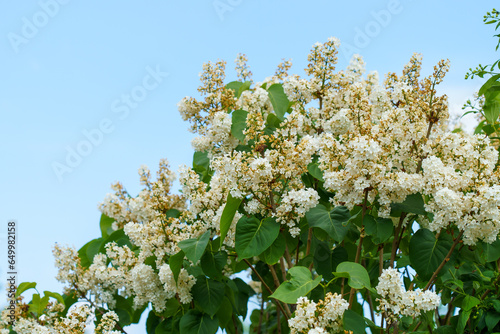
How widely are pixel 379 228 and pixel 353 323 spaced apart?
48 centimetres

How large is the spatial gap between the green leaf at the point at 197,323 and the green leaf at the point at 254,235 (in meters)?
0.62

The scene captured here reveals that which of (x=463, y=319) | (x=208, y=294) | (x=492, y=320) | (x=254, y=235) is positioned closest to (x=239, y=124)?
(x=254, y=235)

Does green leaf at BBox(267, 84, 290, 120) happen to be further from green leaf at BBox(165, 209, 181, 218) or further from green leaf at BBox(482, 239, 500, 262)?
green leaf at BBox(482, 239, 500, 262)

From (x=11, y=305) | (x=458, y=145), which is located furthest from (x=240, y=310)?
(x=458, y=145)

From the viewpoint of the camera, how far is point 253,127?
2.54 m

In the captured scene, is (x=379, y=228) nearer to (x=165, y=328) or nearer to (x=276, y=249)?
(x=276, y=249)

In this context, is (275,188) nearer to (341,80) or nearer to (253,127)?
(253,127)

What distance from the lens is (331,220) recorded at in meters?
2.39

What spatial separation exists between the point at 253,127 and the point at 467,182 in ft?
3.36

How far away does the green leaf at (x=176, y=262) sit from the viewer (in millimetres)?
2595

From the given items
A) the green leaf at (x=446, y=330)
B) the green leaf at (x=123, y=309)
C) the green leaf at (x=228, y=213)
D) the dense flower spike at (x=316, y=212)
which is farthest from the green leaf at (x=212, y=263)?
the green leaf at (x=446, y=330)

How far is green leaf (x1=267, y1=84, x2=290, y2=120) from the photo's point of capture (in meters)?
2.98

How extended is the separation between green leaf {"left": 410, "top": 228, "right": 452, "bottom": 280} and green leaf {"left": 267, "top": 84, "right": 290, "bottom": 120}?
1037mm

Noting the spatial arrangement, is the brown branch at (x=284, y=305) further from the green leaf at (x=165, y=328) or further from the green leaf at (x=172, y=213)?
the green leaf at (x=172, y=213)
